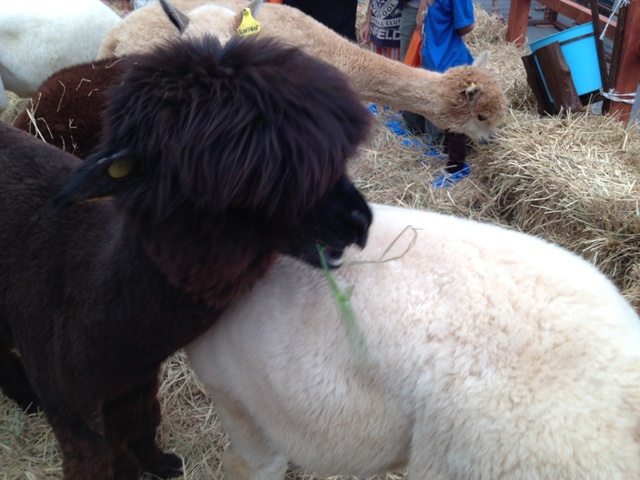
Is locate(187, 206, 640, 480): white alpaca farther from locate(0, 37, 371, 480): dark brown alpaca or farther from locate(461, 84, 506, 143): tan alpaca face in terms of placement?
locate(461, 84, 506, 143): tan alpaca face

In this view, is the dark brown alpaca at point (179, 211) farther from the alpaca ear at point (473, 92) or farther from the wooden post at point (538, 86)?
the wooden post at point (538, 86)

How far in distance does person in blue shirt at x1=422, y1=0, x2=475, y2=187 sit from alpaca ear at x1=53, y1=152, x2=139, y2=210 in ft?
10.6

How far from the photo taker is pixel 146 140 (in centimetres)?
126

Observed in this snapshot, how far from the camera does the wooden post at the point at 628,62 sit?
4094mm

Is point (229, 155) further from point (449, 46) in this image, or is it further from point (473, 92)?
point (449, 46)

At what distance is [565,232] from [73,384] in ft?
9.29

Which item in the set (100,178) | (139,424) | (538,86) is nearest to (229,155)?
(100,178)

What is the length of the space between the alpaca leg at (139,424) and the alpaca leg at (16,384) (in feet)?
2.31

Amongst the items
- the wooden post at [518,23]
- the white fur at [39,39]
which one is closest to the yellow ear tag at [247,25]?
the white fur at [39,39]

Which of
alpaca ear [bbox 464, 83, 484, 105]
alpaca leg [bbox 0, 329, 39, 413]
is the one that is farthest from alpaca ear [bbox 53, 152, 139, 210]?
alpaca ear [bbox 464, 83, 484, 105]

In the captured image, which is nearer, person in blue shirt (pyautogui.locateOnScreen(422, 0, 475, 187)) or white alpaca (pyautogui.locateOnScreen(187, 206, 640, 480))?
white alpaca (pyautogui.locateOnScreen(187, 206, 640, 480))

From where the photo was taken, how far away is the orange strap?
5.07m

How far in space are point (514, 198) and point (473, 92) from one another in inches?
35.4

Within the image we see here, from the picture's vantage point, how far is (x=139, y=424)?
82.6 inches
